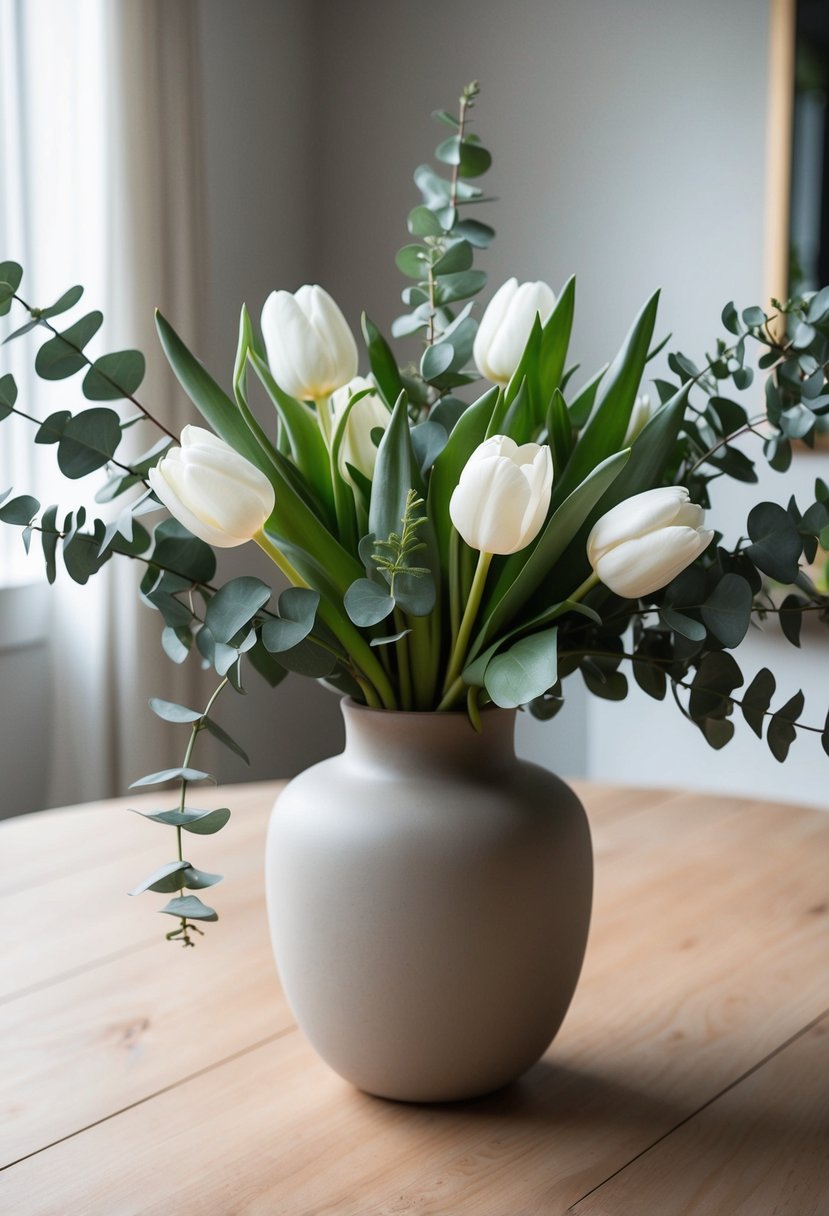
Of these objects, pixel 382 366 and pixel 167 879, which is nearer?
pixel 167 879

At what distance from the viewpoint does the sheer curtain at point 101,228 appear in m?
2.43

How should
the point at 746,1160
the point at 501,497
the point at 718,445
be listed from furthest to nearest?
the point at 718,445 < the point at 746,1160 < the point at 501,497

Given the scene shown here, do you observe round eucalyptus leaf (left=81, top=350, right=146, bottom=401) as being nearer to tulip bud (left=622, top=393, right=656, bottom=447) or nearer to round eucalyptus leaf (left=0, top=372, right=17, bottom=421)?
round eucalyptus leaf (left=0, top=372, right=17, bottom=421)

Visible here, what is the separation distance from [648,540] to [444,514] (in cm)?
14

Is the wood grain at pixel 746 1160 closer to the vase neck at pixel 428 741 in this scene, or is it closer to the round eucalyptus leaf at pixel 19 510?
the vase neck at pixel 428 741

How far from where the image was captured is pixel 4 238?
2.41 meters

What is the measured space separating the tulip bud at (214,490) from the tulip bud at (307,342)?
0.43ft

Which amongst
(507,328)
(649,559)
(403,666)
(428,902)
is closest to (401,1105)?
(428,902)

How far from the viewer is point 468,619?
0.68m

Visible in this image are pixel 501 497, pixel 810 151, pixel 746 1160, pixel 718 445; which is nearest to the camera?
pixel 501 497

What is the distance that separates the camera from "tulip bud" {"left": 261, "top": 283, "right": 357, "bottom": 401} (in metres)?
0.74

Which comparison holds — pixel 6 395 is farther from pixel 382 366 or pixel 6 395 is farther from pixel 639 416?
pixel 639 416

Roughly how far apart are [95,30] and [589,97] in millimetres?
1037

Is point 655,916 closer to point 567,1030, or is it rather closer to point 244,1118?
point 567,1030
